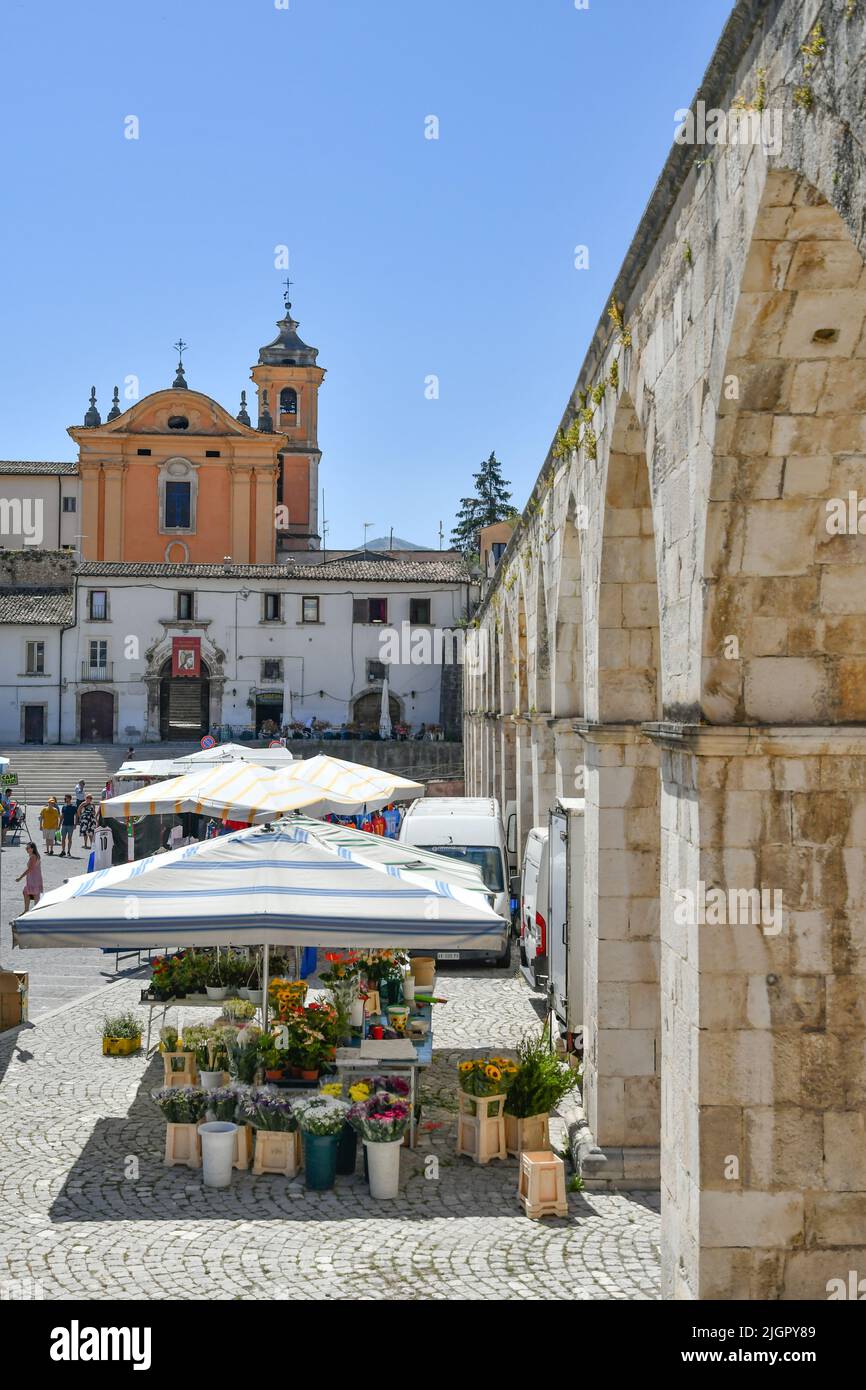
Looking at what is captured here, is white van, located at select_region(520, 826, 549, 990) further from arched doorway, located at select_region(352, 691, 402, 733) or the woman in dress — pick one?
arched doorway, located at select_region(352, 691, 402, 733)

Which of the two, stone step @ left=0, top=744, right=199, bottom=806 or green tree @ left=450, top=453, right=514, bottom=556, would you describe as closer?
stone step @ left=0, top=744, right=199, bottom=806

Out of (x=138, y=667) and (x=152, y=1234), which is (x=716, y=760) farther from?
(x=138, y=667)

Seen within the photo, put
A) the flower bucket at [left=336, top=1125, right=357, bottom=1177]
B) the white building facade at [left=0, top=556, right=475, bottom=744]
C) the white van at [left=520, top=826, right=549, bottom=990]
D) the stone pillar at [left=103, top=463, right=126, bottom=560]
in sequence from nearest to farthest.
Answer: the flower bucket at [left=336, top=1125, right=357, bottom=1177] → the white van at [left=520, top=826, right=549, bottom=990] → the white building facade at [left=0, top=556, right=475, bottom=744] → the stone pillar at [left=103, top=463, right=126, bottom=560]

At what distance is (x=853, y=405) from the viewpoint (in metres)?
5.37

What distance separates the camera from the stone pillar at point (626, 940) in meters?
8.70

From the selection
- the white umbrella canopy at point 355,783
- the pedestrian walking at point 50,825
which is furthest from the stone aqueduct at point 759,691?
the pedestrian walking at point 50,825

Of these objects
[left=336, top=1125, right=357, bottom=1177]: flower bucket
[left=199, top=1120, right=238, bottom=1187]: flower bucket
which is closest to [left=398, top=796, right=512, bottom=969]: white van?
[left=336, top=1125, right=357, bottom=1177]: flower bucket

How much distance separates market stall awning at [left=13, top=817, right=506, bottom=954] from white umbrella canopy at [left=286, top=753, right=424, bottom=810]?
5425 millimetres

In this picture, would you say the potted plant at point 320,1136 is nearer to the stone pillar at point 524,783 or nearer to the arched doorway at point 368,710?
the stone pillar at point 524,783

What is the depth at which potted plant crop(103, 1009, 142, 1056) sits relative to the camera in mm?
11625

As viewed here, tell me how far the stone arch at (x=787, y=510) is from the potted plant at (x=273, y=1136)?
4.33 meters

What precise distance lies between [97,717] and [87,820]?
54.0 feet

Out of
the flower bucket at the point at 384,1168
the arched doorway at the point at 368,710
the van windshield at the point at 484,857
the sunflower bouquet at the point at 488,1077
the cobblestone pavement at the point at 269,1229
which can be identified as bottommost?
the cobblestone pavement at the point at 269,1229
